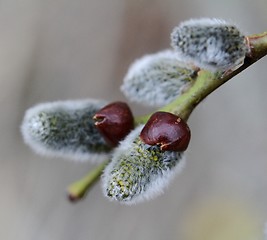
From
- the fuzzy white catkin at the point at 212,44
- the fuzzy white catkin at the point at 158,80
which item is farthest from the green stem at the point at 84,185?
the fuzzy white catkin at the point at 212,44

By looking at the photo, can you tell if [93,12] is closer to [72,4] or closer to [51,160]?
[72,4]

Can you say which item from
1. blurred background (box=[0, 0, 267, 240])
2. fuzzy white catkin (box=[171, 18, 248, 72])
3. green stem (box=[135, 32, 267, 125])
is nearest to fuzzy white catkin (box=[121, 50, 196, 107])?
green stem (box=[135, 32, 267, 125])

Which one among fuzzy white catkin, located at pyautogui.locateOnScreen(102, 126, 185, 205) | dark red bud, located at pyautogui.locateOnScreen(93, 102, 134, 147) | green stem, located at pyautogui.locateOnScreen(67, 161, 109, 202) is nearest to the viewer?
fuzzy white catkin, located at pyautogui.locateOnScreen(102, 126, 185, 205)

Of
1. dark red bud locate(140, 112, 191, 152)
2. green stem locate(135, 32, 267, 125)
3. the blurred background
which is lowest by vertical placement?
the blurred background

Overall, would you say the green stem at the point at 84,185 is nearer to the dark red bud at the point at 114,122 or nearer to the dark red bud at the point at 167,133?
the dark red bud at the point at 114,122

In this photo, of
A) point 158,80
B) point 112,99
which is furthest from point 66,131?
point 112,99

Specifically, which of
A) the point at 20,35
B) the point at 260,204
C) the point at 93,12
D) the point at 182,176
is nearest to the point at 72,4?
the point at 93,12

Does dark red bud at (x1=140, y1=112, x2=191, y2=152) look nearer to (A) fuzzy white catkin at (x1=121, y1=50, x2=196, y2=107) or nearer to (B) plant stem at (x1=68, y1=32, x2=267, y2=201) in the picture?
(B) plant stem at (x1=68, y1=32, x2=267, y2=201)
